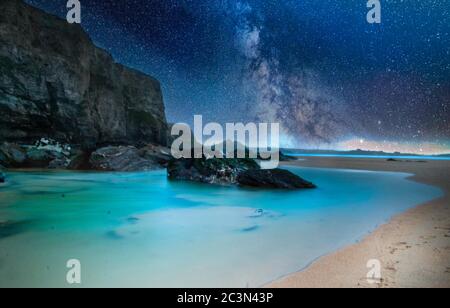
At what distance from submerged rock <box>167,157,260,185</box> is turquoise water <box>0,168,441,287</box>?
8.59ft

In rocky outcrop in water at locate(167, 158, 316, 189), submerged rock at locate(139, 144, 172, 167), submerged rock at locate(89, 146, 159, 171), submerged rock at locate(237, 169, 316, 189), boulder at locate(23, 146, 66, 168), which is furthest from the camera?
submerged rock at locate(139, 144, 172, 167)

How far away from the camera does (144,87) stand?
112 feet

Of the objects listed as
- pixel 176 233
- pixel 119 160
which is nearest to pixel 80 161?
pixel 119 160

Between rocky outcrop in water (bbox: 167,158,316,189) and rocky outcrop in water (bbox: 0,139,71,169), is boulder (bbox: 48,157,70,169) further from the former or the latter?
rocky outcrop in water (bbox: 167,158,316,189)

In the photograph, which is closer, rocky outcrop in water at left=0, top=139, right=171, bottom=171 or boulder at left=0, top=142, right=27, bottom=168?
boulder at left=0, top=142, right=27, bottom=168

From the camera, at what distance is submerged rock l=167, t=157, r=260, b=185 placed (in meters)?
13.0

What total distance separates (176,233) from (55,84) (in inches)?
819

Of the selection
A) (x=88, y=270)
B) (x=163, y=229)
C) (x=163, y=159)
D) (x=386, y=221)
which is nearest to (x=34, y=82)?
(x=163, y=159)

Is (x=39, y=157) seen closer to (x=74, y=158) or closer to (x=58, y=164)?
(x=58, y=164)

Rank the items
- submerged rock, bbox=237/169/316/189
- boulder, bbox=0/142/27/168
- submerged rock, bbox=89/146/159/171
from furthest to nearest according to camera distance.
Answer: submerged rock, bbox=89/146/159/171, boulder, bbox=0/142/27/168, submerged rock, bbox=237/169/316/189

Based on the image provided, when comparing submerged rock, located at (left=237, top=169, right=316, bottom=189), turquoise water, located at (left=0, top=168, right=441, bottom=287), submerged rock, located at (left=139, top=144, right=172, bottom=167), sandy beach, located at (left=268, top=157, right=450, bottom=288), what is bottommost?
turquoise water, located at (left=0, top=168, right=441, bottom=287)

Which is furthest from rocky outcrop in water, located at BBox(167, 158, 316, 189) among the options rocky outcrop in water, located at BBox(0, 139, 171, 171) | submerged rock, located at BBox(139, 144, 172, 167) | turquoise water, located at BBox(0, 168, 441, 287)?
submerged rock, located at BBox(139, 144, 172, 167)

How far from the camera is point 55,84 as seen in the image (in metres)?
21.0

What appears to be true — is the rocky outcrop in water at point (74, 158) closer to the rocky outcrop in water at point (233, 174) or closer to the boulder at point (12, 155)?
the boulder at point (12, 155)
